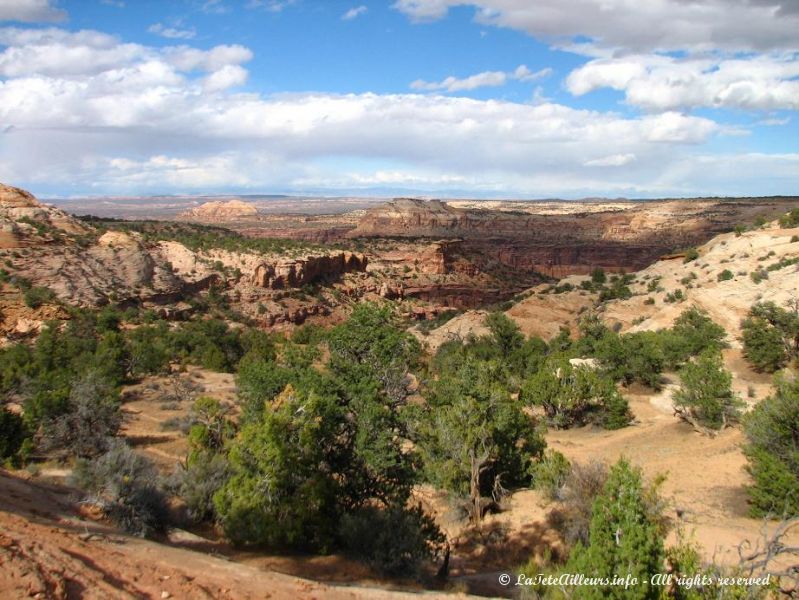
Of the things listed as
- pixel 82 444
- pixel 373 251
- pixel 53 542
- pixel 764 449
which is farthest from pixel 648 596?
pixel 373 251

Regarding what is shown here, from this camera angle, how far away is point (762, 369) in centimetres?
2523

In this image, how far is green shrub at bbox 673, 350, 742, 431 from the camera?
62.4ft

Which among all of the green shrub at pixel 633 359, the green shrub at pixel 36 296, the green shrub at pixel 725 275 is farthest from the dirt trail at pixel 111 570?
the green shrub at pixel 725 275

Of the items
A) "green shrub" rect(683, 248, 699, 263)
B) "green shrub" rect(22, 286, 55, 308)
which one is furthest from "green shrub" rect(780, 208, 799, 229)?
"green shrub" rect(22, 286, 55, 308)

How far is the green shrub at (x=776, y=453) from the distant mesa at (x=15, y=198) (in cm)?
5507

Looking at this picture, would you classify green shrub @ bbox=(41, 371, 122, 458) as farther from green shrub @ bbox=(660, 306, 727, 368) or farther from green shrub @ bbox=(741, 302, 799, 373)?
green shrub @ bbox=(741, 302, 799, 373)

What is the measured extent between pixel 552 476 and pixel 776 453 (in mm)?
5181

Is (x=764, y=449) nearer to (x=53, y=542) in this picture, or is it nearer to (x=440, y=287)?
(x=53, y=542)

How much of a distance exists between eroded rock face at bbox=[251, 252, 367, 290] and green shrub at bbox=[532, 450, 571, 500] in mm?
42750

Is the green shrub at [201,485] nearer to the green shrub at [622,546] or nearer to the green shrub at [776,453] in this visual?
the green shrub at [622,546]

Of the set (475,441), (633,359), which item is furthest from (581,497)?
(633,359)

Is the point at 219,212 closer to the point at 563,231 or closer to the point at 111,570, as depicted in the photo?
the point at 563,231

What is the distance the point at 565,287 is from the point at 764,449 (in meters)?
39.1

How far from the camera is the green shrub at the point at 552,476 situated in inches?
565
